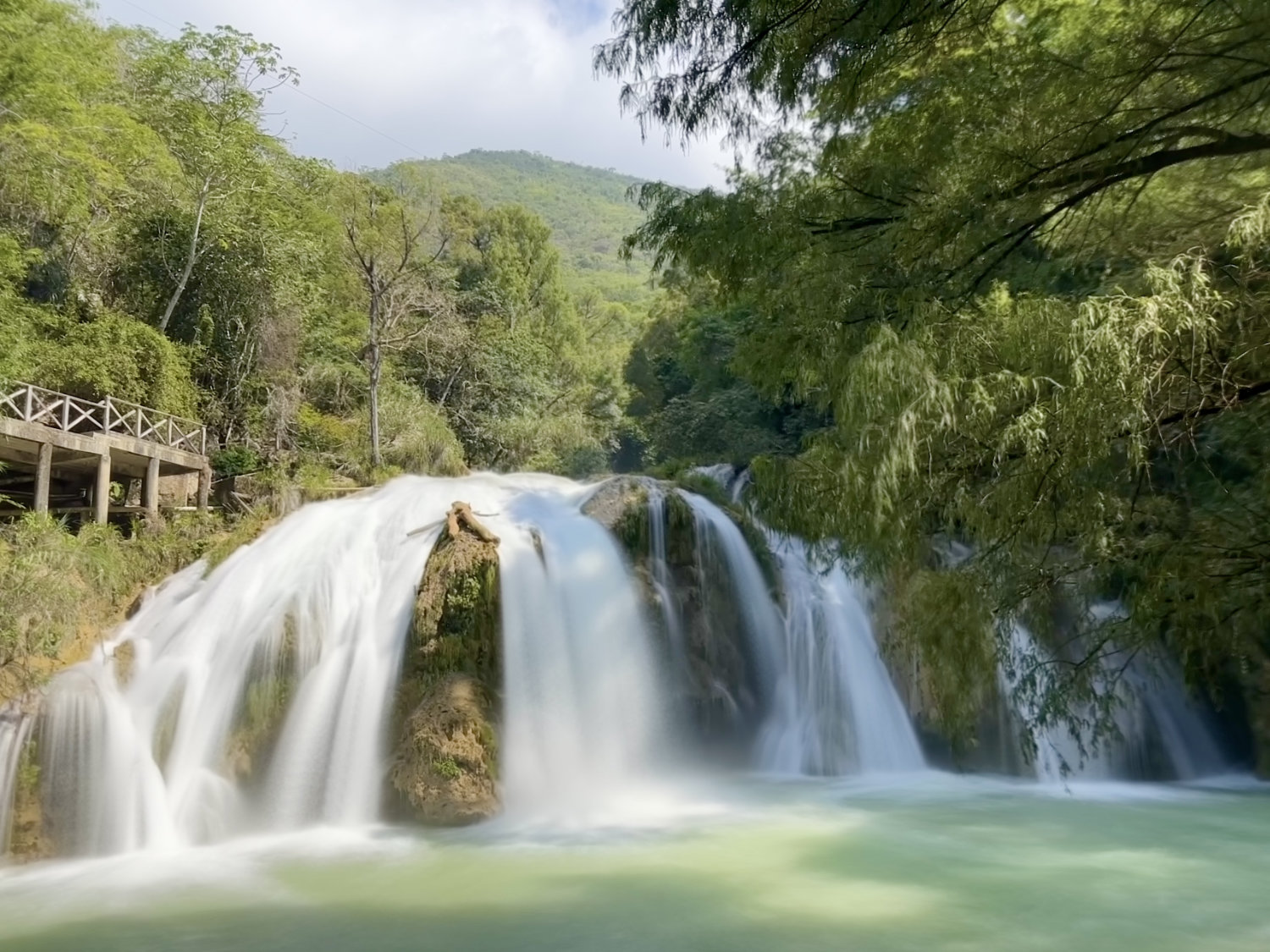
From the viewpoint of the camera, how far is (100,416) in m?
18.0

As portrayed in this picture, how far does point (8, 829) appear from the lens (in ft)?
28.1

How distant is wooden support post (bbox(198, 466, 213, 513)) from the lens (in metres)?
18.1

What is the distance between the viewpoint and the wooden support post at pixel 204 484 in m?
18.1

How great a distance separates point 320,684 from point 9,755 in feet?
9.31

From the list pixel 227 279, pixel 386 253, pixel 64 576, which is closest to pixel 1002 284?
pixel 64 576

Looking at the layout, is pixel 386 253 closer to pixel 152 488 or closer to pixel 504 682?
pixel 152 488

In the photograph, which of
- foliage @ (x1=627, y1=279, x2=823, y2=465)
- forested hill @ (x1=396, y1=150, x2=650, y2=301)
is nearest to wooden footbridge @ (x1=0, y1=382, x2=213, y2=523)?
foliage @ (x1=627, y1=279, x2=823, y2=465)

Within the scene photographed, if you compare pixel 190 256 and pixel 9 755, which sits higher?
pixel 190 256

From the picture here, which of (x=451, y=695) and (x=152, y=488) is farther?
(x=152, y=488)

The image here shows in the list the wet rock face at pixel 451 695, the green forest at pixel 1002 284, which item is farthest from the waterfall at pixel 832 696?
the green forest at pixel 1002 284

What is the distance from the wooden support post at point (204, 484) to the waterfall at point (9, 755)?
30.4 feet

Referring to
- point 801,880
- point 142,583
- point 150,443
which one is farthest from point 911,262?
point 150,443

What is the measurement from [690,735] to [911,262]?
847 centimetres

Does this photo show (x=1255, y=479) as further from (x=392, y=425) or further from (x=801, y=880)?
(x=392, y=425)
